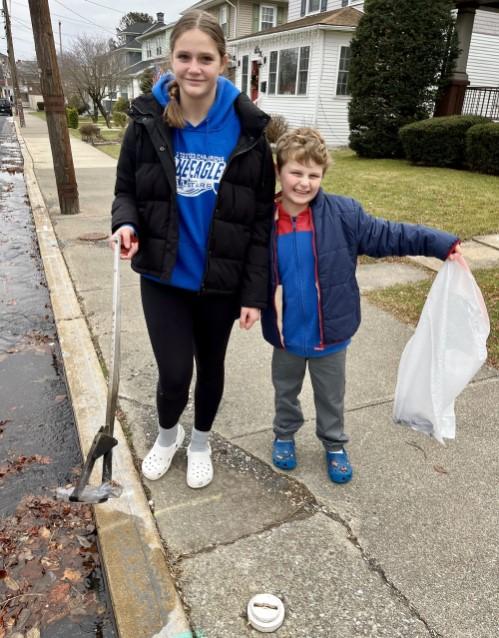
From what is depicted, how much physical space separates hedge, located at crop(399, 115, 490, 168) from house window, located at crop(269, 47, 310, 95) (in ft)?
23.6

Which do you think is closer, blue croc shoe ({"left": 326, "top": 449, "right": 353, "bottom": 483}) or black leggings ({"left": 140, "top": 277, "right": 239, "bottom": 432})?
black leggings ({"left": 140, "top": 277, "right": 239, "bottom": 432})

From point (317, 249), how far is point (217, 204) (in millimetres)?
449

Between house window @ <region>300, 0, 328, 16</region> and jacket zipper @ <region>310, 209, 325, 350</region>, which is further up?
house window @ <region>300, 0, 328, 16</region>

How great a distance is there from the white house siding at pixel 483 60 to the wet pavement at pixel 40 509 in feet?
61.9

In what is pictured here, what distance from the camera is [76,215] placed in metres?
7.96

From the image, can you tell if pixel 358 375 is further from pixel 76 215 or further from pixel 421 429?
pixel 76 215

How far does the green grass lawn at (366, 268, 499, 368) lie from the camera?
4.36 metres

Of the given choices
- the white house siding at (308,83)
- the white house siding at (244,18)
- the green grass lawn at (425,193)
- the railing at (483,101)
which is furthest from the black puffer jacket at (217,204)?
the white house siding at (244,18)

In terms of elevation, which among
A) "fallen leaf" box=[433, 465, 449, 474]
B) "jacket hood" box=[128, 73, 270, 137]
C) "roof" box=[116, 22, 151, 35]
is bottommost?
"fallen leaf" box=[433, 465, 449, 474]

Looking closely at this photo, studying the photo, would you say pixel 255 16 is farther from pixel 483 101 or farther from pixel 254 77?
pixel 483 101

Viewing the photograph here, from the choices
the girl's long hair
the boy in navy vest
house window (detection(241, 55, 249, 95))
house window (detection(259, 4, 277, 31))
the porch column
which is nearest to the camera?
the girl's long hair

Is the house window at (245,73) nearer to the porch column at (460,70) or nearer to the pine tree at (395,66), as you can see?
the pine tree at (395,66)

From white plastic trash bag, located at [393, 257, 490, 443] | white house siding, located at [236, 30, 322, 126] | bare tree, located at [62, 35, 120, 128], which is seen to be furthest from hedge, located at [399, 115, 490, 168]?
bare tree, located at [62, 35, 120, 128]

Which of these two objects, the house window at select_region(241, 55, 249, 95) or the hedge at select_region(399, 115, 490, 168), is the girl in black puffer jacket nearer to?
the hedge at select_region(399, 115, 490, 168)
